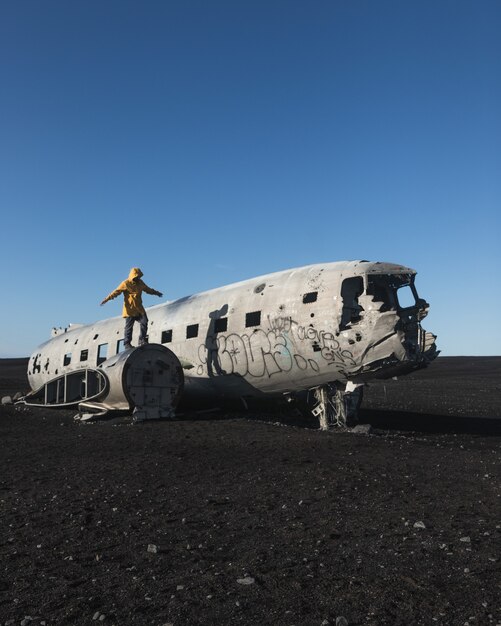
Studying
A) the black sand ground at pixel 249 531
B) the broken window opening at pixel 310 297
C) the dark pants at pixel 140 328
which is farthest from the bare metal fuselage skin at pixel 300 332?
the black sand ground at pixel 249 531

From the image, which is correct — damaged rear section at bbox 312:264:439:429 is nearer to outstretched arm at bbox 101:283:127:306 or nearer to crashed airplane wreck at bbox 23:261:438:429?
crashed airplane wreck at bbox 23:261:438:429

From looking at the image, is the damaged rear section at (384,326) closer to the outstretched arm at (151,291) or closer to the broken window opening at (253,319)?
the broken window opening at (253,319)

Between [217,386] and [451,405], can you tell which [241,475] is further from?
[451,405]

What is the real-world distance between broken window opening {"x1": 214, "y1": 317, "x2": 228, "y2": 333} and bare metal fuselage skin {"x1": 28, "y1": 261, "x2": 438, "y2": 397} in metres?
0.04

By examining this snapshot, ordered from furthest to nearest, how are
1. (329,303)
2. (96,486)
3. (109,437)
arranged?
(329,303), (109,437), (96,486)

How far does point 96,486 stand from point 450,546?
605cm

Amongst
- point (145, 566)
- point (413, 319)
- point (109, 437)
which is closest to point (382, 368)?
point (413, 319)

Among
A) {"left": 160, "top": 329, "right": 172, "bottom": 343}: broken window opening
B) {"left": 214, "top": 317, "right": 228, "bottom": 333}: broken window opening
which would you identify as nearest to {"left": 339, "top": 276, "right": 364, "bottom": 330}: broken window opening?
{"left": 214, "top": 317, "right": 228, "bottom": 333}: broken window opening

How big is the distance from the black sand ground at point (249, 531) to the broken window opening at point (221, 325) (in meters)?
4.98

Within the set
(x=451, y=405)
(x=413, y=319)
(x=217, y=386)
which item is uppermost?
(x=413, y=319)

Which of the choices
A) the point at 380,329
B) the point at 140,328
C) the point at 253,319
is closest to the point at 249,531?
the point at 380,329

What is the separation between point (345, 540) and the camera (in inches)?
255

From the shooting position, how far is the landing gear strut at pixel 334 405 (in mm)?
16641

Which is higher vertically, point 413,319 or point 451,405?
point 413,319
